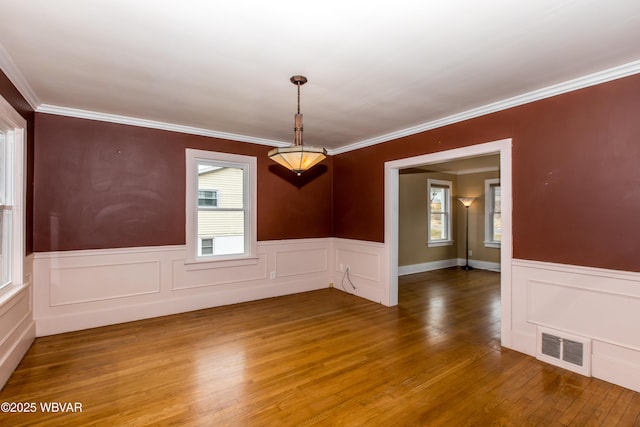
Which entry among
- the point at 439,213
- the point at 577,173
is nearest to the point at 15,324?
the point at 577,173

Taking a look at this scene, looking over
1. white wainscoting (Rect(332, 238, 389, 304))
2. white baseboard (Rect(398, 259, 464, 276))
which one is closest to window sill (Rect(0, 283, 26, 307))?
white wainscoting (Rect(332, 238, 389, 304))

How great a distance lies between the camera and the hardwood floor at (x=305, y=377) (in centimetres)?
208

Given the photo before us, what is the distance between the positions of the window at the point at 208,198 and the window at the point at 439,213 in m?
4.81

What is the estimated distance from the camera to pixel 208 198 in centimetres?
449

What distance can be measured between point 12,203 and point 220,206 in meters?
2.21

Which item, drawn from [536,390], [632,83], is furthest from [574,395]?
[632,83]

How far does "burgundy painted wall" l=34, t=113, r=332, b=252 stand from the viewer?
3.43 metres

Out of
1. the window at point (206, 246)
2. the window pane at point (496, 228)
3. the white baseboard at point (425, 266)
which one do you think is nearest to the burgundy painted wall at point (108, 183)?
the window at point (206, 246)

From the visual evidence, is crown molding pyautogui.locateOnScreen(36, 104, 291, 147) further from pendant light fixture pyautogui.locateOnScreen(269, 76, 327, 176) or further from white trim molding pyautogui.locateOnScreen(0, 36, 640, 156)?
pendant light fixture pyautogui.locateOnScreen(269, 76, 327, 176)

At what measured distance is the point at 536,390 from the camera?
7.82 feet

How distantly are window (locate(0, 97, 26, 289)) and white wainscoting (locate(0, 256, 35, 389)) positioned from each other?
0.14 meters

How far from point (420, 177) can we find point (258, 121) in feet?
14.4

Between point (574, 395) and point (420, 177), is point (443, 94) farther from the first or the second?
point (420, 177)

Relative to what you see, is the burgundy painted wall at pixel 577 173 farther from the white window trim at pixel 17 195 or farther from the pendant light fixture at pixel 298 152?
the white window trim at pixel 17 195
